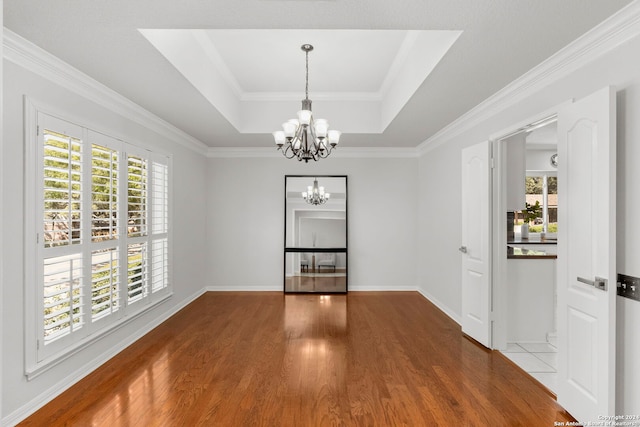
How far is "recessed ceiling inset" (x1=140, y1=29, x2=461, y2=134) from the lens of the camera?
10.4 feet

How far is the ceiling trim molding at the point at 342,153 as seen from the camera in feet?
20.7

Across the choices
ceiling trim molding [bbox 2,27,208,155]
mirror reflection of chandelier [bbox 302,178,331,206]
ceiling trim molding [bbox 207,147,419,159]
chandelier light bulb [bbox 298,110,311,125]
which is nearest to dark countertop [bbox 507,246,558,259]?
chandelier light bulb [bbox 298,110,311,125]

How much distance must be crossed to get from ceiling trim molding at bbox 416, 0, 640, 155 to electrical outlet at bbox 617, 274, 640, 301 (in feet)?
4.78

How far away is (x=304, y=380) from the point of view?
3.06m

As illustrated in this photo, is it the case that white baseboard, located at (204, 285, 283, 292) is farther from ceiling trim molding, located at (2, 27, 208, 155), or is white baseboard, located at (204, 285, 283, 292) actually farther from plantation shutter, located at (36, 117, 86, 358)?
plantation shutter, located at (36, 117, 86, 358)

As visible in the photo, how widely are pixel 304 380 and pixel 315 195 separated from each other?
3.69m

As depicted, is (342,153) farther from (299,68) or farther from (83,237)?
(83,237)

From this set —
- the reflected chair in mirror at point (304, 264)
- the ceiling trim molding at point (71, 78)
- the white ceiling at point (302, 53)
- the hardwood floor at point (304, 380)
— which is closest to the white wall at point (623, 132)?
the white ceiling at point (302, 53)

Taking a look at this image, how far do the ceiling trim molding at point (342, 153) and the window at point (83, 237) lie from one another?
Answer: 2.05 meters

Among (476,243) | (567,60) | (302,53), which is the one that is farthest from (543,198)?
(302,53)

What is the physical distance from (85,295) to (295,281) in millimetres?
3586

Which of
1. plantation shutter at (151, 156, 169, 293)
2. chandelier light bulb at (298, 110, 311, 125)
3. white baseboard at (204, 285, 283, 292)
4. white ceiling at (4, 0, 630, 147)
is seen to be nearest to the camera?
white ceiling at (4, 0, 630, 147)

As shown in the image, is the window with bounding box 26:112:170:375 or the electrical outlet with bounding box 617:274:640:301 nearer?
the electrical outlet with bounding box 617:274:640:301

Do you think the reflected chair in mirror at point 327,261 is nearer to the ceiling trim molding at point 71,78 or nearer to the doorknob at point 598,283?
the ceiling trim molding at point 71,78
